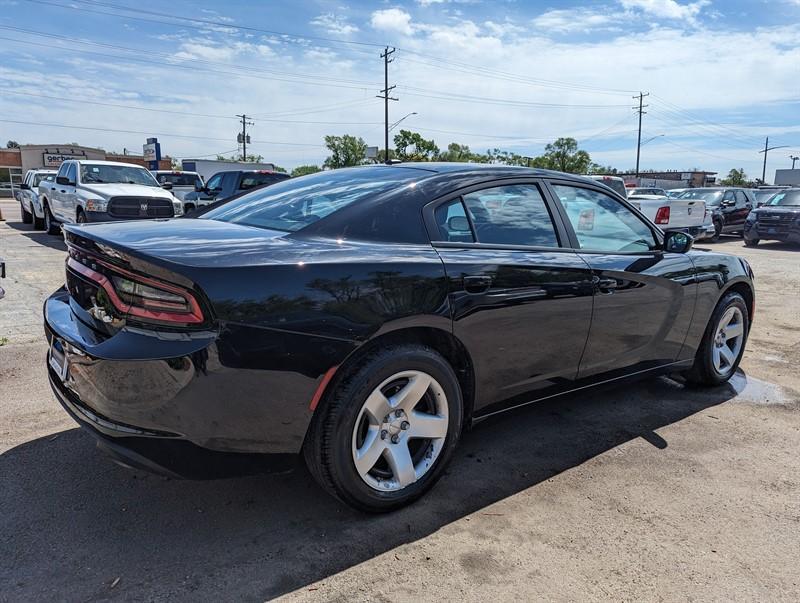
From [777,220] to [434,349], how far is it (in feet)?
55.1

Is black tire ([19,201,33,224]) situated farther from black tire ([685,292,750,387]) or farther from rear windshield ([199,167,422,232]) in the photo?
black tire ([685,292,750,387])

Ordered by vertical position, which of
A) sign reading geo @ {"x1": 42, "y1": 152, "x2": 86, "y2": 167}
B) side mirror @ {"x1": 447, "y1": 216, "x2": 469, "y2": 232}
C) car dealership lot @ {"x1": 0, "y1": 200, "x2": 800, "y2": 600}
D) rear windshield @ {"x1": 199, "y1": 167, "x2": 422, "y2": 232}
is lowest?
car dealership lot @ {"x1": 0, "y1": 200, "x2": 800, "y2": 600}

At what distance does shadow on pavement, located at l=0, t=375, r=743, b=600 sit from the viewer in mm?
2223

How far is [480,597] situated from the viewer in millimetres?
2193

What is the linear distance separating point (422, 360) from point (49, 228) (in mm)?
14847

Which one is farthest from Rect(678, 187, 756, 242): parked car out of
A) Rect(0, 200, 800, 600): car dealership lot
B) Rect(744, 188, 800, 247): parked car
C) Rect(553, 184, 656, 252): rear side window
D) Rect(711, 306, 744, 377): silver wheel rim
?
Rect(0, 200, 800, 600): car dealership lot

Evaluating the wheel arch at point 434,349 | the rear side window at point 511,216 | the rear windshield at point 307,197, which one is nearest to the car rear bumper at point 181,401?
the wheel arch at point 434,349

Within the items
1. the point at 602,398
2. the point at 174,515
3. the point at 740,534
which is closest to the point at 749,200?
the point at 602,398

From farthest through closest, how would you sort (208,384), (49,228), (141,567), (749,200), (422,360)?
(749,200)
(49,228)
(422,360)
(141,567)
(208,384)

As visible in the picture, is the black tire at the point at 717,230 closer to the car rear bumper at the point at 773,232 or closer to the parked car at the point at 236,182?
the car rear bumper at the point at 773,232

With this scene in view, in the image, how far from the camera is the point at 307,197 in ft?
10.3

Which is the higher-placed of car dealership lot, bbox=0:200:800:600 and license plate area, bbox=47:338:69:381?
license plate area, bbox=47:338:69:381

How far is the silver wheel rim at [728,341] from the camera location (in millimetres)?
4453

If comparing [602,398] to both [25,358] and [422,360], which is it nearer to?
[422,360]
